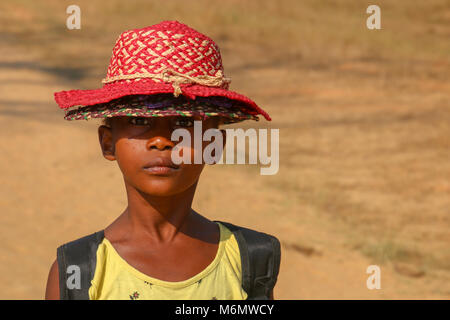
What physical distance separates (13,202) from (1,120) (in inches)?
95.0

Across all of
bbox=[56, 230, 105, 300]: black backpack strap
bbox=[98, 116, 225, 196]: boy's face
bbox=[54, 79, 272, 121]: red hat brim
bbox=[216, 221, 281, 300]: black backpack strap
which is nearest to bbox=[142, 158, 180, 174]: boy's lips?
bbox=[98, 116, 225, 196]: boy's face

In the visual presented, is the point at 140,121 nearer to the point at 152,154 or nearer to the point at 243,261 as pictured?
the point at 152,154

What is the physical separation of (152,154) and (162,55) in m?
0.34

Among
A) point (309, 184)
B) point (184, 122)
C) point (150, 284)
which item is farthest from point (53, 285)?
point (309, 184)

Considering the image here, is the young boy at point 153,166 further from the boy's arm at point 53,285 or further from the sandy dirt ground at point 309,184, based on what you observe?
the sandy dirt ground at point 309,184

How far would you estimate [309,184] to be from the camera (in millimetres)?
7055

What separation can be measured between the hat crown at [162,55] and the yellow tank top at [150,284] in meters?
0.62

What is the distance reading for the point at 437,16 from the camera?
13.4 metres

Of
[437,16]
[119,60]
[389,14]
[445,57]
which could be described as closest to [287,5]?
[389,14]

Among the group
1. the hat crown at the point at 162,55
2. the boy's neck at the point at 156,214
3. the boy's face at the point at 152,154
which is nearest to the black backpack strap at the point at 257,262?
the boy's neck at the point at 156,214

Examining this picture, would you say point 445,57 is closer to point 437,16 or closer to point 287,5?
point 437,16

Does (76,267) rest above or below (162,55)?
below

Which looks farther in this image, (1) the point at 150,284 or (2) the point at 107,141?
(2) the point at 107,141

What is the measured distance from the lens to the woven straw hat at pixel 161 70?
7.11 feet
